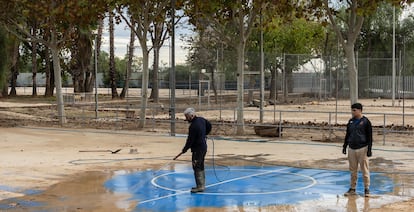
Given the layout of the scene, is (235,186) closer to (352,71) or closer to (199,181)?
(199,181)

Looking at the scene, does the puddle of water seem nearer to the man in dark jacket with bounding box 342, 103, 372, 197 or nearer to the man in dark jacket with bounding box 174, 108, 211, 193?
the man in dark jacket with bounding box 174, 108, 211, 193

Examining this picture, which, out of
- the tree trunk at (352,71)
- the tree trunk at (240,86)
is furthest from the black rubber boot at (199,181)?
the tree trunk at (240,86)

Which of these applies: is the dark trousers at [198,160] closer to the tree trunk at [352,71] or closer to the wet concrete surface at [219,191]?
the wet concrete surface at [219,191]

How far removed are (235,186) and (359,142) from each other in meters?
2.81

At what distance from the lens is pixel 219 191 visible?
12.5 m

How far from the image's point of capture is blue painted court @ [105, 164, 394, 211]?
11461 millimetres

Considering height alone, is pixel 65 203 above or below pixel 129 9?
below

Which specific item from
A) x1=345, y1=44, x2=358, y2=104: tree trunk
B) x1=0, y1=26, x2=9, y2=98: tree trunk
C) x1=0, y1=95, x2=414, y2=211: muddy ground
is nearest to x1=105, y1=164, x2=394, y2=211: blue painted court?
x1=0, y1=95, x2=414, y2=211: muddy ground

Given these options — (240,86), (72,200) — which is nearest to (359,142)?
(72,200)

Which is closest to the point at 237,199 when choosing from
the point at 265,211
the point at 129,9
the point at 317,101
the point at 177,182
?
the point at 265,211

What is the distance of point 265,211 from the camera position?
35.0 ft

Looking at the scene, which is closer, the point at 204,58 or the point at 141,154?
the point at 141,154

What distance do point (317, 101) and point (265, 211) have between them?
129 feet

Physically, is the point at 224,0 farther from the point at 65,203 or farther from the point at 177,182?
the point at 65,203
